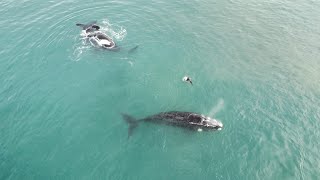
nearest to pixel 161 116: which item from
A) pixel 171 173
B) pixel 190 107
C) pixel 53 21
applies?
pixel 190 107

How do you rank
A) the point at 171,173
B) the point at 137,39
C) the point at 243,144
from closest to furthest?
the point at 171,173, the point at 243,144, the point at 137,39

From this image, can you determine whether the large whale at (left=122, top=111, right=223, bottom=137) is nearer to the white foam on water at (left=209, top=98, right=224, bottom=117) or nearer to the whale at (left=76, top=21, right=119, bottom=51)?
the white foam on water at (left=209, top=98, right=224, bottom=117)

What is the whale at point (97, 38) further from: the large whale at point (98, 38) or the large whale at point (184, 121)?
the large whale at point (184, 121)

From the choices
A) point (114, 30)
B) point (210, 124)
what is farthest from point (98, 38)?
point (210, 124)

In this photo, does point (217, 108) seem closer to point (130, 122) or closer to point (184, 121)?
point (184, 121)

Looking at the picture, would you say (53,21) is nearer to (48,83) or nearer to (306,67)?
(48,83)

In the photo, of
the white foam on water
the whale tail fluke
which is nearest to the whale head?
the white foam on water

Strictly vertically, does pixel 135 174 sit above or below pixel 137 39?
below
